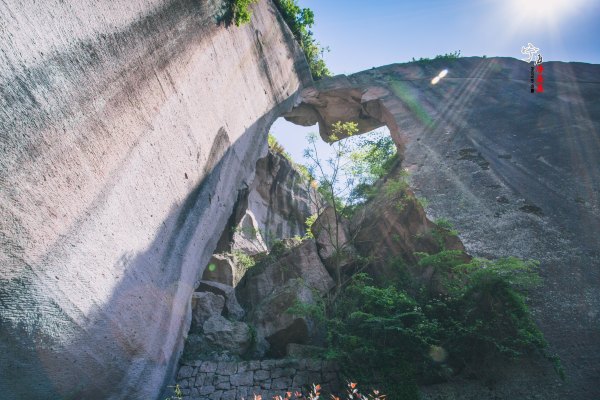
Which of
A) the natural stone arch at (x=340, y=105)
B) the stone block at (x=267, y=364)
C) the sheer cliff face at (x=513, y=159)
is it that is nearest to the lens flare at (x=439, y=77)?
the sheer cliff face at (x=513, y=159)

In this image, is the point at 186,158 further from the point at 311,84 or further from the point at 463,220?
the point at 311,84

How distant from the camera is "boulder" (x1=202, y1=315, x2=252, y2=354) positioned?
23.6 ft

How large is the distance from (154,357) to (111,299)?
1472mm

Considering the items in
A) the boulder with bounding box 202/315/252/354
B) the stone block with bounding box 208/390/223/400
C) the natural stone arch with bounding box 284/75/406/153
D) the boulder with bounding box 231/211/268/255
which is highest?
the natural stone arch with bounding box 284/75/406/153

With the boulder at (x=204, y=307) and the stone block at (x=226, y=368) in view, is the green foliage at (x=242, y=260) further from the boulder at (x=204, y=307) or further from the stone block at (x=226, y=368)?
the stone block at (x=226, y=368)

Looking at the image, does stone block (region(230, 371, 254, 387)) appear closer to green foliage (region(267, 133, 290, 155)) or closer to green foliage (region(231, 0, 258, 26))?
green foliage (region(231, 0, 258, 26))

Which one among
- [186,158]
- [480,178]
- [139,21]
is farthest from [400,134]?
[139,21]

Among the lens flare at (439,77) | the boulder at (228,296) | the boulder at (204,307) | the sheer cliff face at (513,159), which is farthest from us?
the lens flare at (439,77)

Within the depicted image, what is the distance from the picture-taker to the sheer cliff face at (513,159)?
18.4 ft

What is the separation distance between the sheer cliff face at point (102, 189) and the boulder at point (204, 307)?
1064 millimetres

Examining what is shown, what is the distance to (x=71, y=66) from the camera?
430 centimetres

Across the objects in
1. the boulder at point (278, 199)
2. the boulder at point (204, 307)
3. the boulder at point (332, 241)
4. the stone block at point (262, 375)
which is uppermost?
the boulder at point (278, 199)

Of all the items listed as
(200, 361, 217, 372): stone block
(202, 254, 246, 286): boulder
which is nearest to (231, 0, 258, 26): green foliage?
(202, 254, 246, 286): boulder

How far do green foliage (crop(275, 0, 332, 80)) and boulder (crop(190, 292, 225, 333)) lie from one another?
10.0 meters
